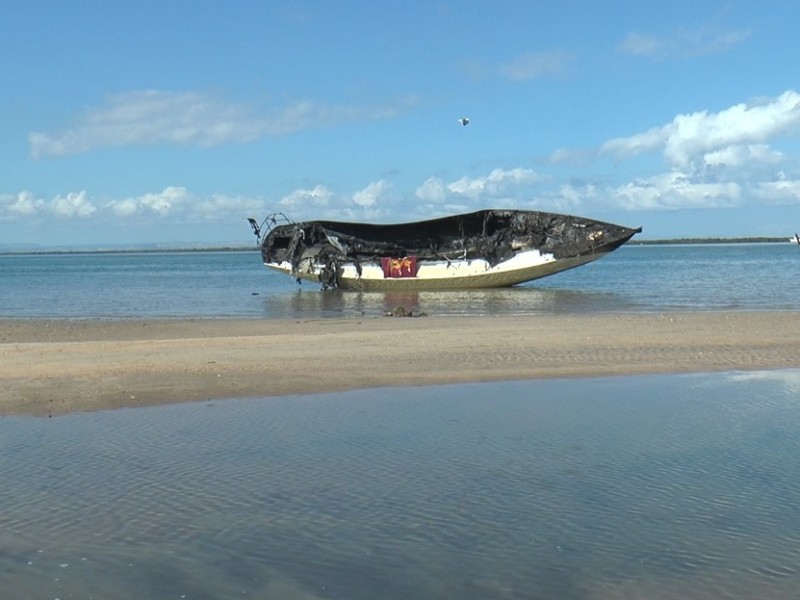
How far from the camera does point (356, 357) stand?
13.8 m

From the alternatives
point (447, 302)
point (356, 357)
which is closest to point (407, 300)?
point (447, 302)

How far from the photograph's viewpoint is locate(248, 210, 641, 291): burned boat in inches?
1518

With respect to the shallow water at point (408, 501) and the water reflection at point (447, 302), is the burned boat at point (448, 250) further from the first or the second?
the shallow water at point (408, 501)

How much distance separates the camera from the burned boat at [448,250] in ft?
127

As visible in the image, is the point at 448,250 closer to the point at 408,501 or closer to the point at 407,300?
the point at 407,300

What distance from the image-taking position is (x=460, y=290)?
39781 mm

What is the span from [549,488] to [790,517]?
1.59 metres

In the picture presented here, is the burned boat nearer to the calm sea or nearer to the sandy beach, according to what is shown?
the calm sea

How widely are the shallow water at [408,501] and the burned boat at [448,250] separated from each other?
29037 mm

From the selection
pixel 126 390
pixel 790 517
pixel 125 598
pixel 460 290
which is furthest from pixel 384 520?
pixel 460 290

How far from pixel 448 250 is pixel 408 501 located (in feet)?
115

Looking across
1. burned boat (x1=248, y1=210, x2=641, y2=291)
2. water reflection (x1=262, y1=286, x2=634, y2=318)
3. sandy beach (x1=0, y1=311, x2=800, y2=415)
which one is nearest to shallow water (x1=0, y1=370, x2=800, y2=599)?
sandy beach (x1=0, y1=311, x2=800, y2=415)

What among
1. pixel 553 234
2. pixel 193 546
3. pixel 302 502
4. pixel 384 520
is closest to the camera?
pixel 193 546

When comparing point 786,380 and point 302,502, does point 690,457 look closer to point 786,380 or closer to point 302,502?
point 302,502
